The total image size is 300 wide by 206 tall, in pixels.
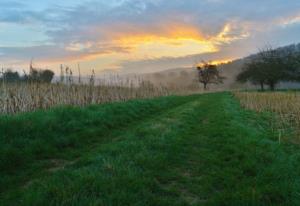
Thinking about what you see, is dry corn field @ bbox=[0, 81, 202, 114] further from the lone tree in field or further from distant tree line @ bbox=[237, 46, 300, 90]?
the lone tree in field

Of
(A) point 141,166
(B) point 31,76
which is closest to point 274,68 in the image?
(B) point 31,76

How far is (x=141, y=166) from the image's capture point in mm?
7066

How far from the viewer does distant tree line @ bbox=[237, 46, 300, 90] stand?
240 ft

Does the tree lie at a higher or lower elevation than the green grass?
higher

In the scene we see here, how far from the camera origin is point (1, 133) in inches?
369

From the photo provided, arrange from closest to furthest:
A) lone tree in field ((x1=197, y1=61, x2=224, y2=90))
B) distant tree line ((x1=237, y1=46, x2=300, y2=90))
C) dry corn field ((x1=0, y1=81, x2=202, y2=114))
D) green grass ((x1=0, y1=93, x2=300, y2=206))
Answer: green grass ((x1=0, y1=93, x2=300, y2=206)) < dry corn field ((x1=0, y1=81, x2=202, y2=114)) < distant tree line ((x1=237, y1=46, x2=300, y2=90)) < lone tree in field ((x1=197, y1=61, x2=224, y2=90))

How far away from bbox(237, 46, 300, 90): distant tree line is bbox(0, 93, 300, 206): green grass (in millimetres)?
65423

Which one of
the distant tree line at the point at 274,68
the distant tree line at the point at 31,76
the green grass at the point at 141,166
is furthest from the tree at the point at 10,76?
the distant tree line at the point at 274,68

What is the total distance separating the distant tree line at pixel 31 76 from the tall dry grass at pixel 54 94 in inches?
17.6

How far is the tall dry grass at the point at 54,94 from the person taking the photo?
47.5 feet

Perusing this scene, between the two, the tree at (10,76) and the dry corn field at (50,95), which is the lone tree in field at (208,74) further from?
the tree at (10,76)

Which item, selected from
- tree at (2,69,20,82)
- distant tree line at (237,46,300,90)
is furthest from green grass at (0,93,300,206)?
distant tree line at (237,46,300,90)

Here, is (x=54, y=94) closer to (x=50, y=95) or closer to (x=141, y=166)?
(x=50, y=95)

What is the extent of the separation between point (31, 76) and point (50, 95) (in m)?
2.01
